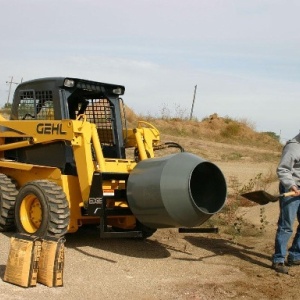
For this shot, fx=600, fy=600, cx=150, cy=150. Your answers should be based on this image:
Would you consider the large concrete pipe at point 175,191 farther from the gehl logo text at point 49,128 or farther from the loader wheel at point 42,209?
the gehl logo text at point 49,128

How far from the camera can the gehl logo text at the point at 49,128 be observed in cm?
838

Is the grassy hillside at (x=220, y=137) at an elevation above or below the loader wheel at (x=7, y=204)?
above

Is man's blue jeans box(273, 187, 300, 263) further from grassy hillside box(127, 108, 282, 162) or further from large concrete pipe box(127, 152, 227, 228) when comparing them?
grassy hillside box(127, 108, 282, 162)

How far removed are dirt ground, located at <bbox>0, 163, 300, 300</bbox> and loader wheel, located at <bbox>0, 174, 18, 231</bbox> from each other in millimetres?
231

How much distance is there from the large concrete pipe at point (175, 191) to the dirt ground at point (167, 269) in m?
0.66

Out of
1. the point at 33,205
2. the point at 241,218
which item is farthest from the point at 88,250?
the point at 241,218

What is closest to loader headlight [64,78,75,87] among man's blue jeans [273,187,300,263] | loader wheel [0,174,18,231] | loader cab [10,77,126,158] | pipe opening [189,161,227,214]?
loader cab [10,77,126,158]

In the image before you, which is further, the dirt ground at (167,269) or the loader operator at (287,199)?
the loader operator at (287,199)

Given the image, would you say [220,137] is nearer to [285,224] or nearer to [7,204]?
[7,204]

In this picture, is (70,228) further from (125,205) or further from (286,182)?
(286,182)

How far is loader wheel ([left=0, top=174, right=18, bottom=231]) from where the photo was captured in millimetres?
9117

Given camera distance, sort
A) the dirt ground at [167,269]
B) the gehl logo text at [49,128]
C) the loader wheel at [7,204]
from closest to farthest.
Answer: the dirt ground at [167,269] → the gehl logo text at [49,128] → the loader wheel at [7,204]

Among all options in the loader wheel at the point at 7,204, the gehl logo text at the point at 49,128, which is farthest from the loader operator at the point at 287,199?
the loader wheel at the point at 7,204

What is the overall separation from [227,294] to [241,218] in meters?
4.57
